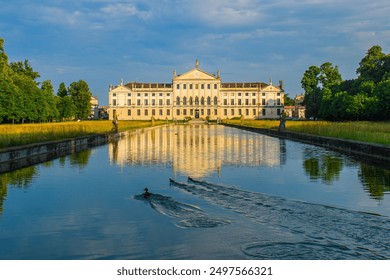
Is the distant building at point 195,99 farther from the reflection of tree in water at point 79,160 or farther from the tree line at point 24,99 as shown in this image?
the reflection of tree in water at point 79,160

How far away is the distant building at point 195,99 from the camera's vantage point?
13450 centimetres

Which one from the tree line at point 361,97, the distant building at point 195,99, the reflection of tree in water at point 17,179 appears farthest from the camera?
the distant building at point 195,99

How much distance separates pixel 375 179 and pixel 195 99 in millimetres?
123093

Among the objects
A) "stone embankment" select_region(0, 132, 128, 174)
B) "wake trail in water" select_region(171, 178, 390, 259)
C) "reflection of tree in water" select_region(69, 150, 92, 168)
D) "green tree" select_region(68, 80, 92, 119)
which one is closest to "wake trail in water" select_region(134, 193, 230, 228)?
"wake trail in water" select_region(171, 178, 390, 259)

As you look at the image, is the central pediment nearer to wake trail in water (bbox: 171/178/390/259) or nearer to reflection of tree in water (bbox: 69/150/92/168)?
reflection of tree in water (bbox: 69/150/92/168)

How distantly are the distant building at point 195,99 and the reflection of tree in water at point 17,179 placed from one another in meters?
120

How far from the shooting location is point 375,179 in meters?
12.1

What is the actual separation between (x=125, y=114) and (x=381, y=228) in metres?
131

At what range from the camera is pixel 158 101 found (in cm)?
13600

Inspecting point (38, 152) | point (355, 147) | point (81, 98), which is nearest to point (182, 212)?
point (38, 152)

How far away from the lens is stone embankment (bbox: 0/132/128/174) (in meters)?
15.7

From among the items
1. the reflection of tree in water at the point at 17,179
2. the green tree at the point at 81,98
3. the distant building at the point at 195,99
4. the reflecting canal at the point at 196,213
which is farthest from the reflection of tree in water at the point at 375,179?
the distant building at the point at 195,99

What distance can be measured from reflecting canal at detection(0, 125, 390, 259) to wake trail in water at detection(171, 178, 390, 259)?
0.01m
